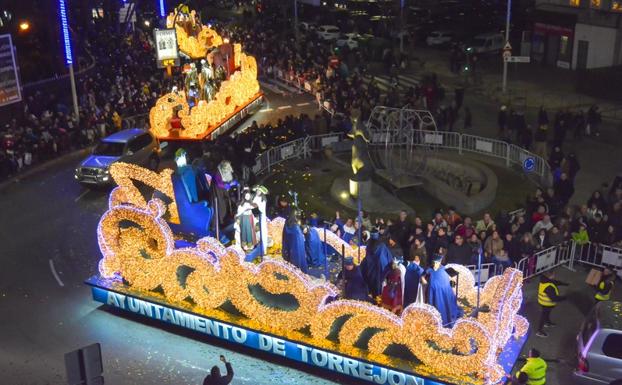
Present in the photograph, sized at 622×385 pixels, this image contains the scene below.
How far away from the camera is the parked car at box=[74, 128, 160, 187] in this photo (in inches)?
979

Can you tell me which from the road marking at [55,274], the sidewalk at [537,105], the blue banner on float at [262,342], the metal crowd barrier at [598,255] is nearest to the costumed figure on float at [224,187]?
the blue banner on float at [262,342]

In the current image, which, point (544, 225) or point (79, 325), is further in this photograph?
point (544, 225)

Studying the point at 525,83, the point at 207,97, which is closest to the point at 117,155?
the point at 207,97

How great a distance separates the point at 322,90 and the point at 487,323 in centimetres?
2262

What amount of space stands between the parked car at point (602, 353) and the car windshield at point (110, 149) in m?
17.4

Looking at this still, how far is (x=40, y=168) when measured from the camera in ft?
91.1

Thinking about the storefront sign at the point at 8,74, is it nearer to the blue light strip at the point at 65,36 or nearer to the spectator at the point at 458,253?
the blue light strip at the point at 65,36

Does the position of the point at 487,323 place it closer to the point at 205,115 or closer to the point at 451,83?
the point at 205,115

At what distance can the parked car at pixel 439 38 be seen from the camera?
5062 cm

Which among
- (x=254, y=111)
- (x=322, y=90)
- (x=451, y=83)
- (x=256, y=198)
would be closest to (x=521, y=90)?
(x=451, y=83)

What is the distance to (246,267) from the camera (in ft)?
48.1

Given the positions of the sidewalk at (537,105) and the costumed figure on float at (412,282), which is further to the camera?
the sidewalk at (537,105)

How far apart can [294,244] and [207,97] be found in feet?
55.6

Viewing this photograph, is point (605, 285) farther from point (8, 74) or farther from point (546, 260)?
point (8, 74)
